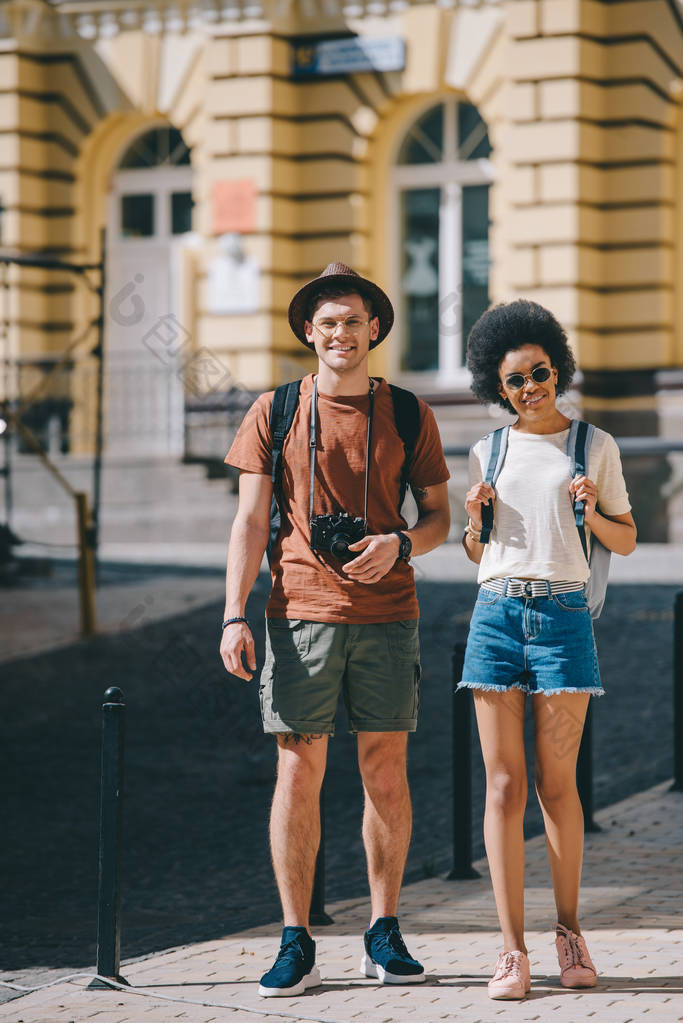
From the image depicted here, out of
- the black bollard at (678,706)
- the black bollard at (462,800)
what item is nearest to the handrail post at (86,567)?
the black bollard at (678,706)

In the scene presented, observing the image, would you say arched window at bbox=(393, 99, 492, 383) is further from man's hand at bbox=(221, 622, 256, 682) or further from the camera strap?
man's hand at bbox=(221, 622, 256, 682)

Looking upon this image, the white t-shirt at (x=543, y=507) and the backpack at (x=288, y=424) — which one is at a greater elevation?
the backpack at (x=288, y=424)

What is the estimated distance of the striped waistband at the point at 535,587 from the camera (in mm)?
4793

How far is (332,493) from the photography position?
4980mm

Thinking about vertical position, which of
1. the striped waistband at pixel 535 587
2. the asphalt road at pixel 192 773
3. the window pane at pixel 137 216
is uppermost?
the window pane at pixel 137 216

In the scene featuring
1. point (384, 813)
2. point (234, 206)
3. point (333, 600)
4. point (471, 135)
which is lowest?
point (384, 813)

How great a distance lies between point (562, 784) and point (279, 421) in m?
1.39

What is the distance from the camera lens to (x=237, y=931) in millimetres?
6121

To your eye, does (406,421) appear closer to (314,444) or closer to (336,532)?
(314,444)

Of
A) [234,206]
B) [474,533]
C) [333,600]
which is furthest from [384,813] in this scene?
[234,206]

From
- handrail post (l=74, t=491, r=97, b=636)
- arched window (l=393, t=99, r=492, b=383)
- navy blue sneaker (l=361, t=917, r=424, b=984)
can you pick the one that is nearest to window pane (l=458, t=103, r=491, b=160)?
arched window (l=393, t=99, r=492, b=383)

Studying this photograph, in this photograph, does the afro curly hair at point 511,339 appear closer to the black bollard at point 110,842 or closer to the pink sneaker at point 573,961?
the black bollard at point 110,842

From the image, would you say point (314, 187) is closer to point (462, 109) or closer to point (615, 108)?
Answer: point (462, 109)

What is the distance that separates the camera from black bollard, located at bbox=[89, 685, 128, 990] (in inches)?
198
